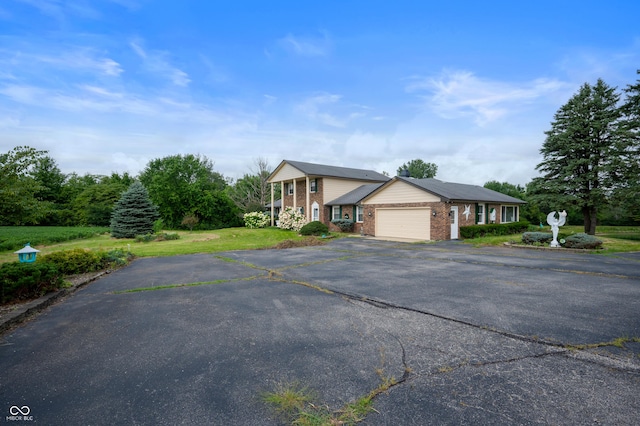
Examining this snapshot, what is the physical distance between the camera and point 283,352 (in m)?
3.86

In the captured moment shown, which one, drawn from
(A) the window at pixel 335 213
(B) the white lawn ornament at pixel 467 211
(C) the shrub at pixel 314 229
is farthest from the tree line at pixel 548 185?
(C) the shrub at pixel 314 229

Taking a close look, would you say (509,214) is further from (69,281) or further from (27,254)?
(27,254)

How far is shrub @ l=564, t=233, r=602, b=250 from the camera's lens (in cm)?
1400

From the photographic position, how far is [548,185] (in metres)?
22.9

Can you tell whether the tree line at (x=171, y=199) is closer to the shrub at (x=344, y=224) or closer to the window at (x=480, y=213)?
the shrub at (x=344, y=224)

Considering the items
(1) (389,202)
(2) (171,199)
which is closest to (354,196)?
(1) (389,202)

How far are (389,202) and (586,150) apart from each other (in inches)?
582

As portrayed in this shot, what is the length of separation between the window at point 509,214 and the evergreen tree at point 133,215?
29.7 m

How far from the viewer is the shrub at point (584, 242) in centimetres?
1400

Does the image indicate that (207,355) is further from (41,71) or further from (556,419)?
(41,71)

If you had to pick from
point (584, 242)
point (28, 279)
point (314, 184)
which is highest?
point (314, 184)

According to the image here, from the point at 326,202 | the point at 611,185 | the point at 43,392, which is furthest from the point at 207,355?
the point at 611,185

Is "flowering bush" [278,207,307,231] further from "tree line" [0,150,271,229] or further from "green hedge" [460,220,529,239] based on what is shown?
"green hedge" [460,220,529,239]

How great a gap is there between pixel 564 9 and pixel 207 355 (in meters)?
15.1
